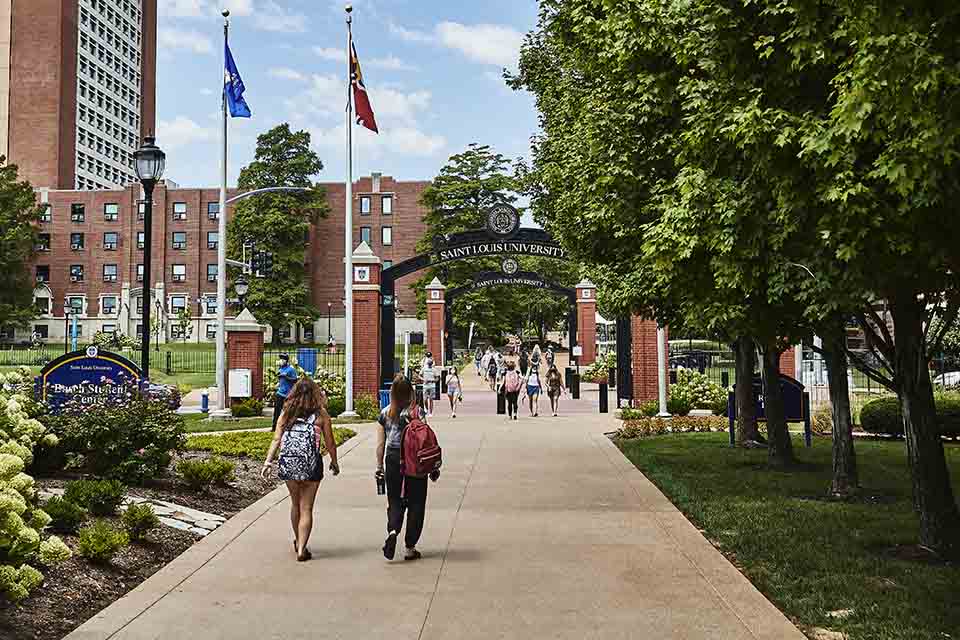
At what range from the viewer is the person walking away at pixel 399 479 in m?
7.71

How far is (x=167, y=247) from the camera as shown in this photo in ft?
244

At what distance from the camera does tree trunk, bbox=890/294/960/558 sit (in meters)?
7.95

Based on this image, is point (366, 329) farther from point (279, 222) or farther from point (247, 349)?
point (279, 222)

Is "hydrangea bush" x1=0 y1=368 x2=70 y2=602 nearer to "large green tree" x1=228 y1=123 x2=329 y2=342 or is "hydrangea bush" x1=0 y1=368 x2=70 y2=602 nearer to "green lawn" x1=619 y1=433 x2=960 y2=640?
"green lawn" x1=619 y1=433 x2=960 y2=640

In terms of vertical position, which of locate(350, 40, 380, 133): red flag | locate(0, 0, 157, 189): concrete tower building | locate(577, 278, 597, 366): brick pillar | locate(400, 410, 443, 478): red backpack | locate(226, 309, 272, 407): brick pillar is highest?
locate(0, 0, 157, 189): concrete tower building

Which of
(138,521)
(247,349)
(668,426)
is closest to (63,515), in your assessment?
(138,521)

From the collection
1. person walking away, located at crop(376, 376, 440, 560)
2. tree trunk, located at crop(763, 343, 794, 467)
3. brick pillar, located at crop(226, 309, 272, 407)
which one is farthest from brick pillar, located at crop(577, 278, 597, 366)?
person walking away, located at crop(376, 376, 440, 560)

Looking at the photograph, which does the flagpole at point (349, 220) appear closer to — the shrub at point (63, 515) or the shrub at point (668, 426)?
the shrub at point (668, 426)

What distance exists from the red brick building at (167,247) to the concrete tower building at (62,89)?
5.83 meters

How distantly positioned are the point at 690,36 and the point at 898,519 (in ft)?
18.7

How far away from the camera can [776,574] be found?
7.24 meters

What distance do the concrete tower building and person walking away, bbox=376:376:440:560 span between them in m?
72.3

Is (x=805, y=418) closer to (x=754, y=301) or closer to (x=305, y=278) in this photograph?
(x=754, y=301)

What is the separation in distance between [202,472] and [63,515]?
296 centimetres
